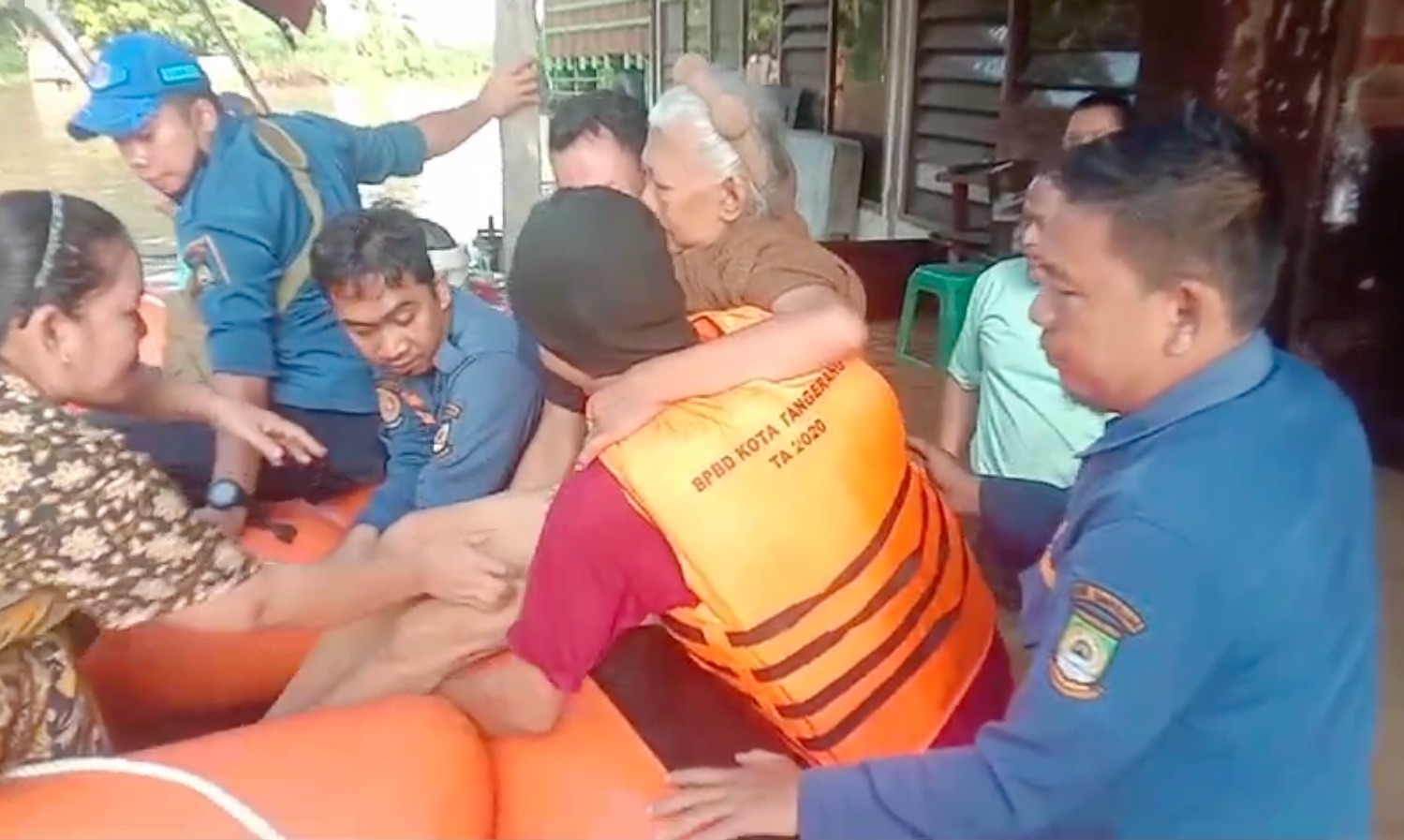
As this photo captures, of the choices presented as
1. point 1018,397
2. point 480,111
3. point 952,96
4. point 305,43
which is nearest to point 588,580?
point 1018,397

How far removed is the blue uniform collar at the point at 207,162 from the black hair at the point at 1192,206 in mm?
1364

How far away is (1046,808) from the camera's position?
2.67ft

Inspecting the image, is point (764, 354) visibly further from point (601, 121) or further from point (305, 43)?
point (305, 43)

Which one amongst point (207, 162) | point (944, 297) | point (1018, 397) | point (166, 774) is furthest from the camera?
point (944, 297)

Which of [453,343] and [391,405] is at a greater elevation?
[453,343]

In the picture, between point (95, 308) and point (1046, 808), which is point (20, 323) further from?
point (1046, 808)

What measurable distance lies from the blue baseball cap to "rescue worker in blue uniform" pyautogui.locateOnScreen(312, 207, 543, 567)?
0.99 feet

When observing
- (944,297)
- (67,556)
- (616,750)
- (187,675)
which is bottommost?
(944,297)

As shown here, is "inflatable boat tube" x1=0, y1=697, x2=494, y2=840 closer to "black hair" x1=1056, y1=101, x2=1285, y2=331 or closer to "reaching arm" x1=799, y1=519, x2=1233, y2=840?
"reaching arm" x1=799, y1=519, x2=1233, y2=840

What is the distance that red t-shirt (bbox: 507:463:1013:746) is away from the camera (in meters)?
1.03

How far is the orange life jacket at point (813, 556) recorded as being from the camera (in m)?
1.04

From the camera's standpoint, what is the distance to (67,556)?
1.15 m

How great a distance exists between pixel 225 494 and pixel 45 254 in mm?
674

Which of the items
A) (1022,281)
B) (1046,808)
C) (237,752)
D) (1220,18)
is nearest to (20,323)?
(237,752)
